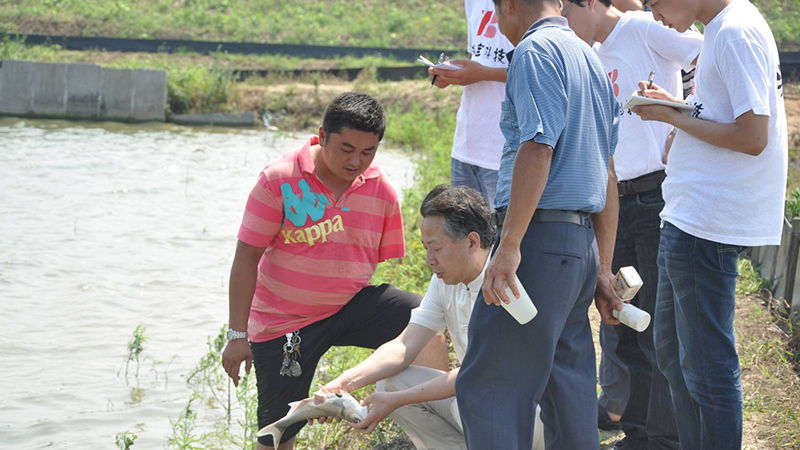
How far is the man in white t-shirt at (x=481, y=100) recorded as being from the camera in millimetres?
3934

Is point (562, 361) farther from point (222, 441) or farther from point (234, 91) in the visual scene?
point (234, 91)

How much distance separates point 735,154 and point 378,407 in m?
1.49

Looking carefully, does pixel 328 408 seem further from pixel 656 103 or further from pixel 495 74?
pixel 495 74

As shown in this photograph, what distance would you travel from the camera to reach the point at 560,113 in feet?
8.06

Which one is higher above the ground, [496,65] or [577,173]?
[496,65]

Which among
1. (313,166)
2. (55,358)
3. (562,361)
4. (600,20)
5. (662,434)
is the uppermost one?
(600,20)

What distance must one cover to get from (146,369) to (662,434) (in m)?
3.77

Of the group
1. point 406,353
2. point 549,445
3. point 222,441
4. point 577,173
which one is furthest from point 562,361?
point 222,441

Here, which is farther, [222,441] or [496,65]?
[222,441]

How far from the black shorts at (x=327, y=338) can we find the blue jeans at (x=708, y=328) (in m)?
1.30

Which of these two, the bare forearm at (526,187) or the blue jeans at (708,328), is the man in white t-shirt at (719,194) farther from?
the bare forearm at (526,187)

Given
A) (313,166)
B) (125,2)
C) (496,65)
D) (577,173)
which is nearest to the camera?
(577,173)

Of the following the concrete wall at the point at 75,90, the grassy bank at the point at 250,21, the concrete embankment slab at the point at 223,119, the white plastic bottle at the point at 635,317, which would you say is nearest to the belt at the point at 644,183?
the white plastic bottle at the point at 635,317

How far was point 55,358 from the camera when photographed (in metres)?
6.09
